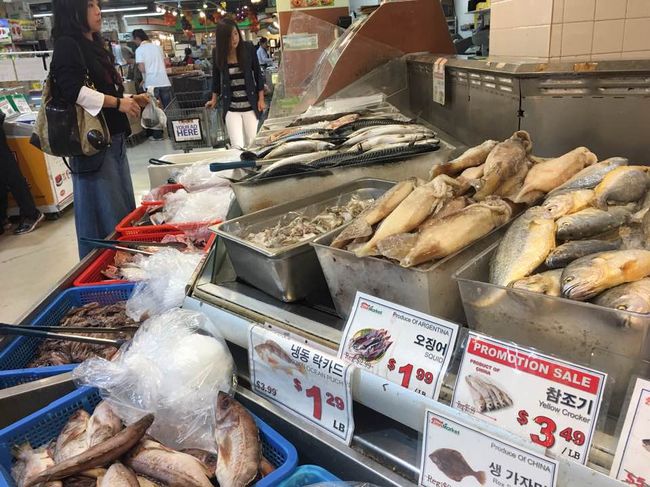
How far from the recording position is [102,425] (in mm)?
1342

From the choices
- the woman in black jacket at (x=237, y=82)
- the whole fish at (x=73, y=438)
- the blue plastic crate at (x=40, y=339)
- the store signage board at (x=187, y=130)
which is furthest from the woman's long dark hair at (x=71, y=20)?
the store signage board at (x=187, y=130)

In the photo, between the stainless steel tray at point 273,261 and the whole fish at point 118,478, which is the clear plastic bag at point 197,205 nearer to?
the stainless steel tray at point 273,261

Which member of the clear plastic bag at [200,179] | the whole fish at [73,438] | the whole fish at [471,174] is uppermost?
the whole fish at [471,174]

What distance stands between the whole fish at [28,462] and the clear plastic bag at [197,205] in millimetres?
1895

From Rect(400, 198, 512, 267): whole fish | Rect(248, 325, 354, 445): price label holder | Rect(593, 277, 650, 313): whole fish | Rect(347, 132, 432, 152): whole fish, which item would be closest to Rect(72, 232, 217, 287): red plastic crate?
Rect(347, 132, 432, 152): whole fish

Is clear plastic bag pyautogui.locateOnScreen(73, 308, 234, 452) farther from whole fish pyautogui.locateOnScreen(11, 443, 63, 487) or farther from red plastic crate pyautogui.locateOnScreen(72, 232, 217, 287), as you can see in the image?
red plastic crate pyautogui.locateOnScreen(72, 232, 217, 287)

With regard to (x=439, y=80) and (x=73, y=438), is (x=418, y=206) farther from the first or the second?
(x=439, y=80)

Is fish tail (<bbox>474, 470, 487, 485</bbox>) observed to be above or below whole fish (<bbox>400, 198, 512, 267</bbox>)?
below

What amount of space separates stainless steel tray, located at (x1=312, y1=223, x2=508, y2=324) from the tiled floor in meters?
3.53

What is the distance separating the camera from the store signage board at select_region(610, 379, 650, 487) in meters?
0.75

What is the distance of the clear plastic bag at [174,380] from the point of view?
1.38 m

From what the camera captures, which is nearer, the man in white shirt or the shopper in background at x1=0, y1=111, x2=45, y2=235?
the shopper in background at x1=0, y1=111, x2=45, y2=235

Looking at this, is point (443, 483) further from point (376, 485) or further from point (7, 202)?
point (7, 202)

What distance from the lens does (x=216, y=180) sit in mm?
3664
